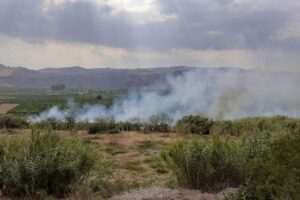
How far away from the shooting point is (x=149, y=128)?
37.3 metres

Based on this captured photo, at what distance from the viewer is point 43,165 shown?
32.2ft

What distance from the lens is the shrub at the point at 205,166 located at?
10.5 meters

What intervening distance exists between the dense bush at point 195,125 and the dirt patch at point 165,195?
22213 mm

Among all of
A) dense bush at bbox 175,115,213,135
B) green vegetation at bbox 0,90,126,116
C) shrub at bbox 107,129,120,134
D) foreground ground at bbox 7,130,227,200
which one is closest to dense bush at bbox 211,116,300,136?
dense bush at bbox 175,115,213,135

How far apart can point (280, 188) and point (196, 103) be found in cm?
5843

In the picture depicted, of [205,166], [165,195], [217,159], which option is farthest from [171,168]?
[165,195]

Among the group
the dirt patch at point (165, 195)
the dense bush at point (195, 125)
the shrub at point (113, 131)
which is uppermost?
the dirt patch at point (165, 195)

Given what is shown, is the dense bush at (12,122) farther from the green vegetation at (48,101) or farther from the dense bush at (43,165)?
the dense bush at (43,165)

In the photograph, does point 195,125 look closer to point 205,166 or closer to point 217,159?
point 217,159

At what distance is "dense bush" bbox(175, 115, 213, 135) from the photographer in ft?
108

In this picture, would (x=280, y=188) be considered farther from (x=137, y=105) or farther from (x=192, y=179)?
(x=137, y=105)

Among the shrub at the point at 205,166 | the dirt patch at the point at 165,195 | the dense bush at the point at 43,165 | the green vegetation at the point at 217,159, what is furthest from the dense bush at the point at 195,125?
the dirt patch at the point at 165,195

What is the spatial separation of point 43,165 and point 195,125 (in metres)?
24.9

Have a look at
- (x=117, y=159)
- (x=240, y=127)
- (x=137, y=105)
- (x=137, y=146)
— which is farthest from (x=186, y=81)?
(x=117, y=159)
